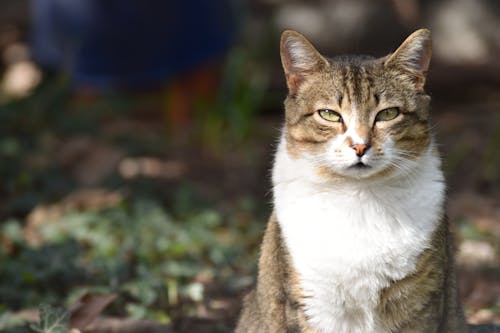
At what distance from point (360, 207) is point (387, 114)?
1.29 ft

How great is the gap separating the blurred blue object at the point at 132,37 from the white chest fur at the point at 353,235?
13.9 ft

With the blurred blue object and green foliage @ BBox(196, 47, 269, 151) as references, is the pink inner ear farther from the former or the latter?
the blurred blue object

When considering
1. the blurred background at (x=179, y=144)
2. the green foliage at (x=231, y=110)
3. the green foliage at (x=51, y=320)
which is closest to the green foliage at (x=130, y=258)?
the blurred background at (x=179, y=144)

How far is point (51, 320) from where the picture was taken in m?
3.85

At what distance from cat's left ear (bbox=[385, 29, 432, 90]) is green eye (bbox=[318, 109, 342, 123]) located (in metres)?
0.32

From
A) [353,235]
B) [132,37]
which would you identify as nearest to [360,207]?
[353,235]

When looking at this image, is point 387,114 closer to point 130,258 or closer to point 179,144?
point 130,258

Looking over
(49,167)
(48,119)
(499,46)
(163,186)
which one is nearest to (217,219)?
(163,186)

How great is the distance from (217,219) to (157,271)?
1.02 m

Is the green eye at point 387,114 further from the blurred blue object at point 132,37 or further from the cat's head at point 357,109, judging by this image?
the blurred blue object at point 132,37

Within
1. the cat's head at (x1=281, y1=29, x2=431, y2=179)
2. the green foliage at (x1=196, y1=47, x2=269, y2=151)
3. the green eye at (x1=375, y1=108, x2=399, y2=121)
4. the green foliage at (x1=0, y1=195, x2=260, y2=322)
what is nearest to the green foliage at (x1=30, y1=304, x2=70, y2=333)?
the green foliage at (x1=0, y1=195, x2=260, y2=322)

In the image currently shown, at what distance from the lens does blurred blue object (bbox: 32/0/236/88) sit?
7.51 metres

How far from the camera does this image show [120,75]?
7.71 meters

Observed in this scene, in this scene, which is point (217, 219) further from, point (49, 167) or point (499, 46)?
point (499, 46)
